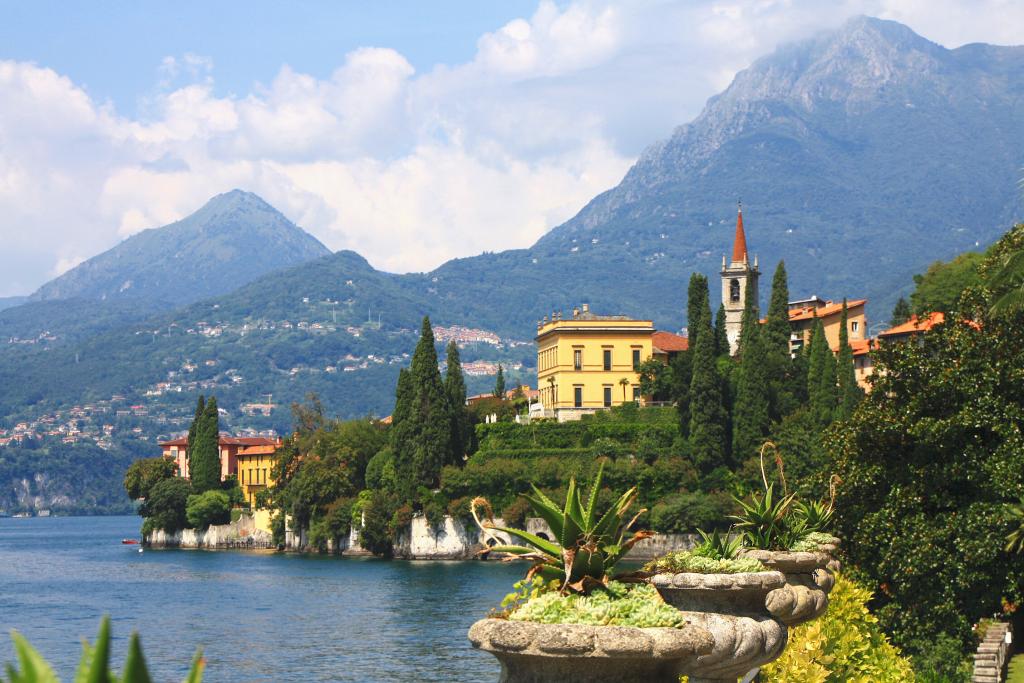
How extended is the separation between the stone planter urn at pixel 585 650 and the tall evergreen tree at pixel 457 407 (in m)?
84.3

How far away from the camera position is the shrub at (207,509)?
115062 mm

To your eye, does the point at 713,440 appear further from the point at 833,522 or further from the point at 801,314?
the point at 833,522

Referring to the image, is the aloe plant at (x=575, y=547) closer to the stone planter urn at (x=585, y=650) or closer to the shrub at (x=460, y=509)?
the stone planter urn at (x=585, y=650)

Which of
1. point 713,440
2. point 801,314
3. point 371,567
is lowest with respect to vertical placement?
point 371,567

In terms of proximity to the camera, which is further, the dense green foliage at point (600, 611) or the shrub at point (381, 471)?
the shrub at point (381, 471)

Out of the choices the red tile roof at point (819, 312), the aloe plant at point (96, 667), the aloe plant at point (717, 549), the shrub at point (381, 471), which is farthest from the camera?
the red tile roof at point (819, 312)

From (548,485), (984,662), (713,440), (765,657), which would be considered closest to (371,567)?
(548,485)

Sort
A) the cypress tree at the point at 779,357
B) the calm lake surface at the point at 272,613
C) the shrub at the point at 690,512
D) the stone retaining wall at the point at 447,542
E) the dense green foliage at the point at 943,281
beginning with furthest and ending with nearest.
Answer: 1. the cypress tree at the point at 779,357
2. the stone retaining wall at the point at 447,542
3. the dense green foliage at the point at 943,281
4. the shrub at the point at 690,512
5. the calm lake surface at the point at 272,613

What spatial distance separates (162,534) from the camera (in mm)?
120312

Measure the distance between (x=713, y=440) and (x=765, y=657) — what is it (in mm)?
75361

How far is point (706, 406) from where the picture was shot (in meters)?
85.2

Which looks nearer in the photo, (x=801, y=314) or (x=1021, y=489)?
(x=1021, y=489)

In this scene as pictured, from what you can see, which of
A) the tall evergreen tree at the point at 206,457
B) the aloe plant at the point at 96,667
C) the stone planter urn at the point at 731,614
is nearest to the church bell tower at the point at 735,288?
the tall evergreen tree at the point at 206,457

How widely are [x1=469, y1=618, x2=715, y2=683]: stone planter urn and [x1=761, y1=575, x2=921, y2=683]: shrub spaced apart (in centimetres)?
658
